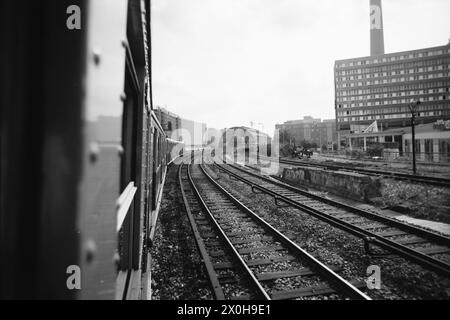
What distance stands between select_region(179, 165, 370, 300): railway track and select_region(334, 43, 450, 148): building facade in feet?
245

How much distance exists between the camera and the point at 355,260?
4840 mm

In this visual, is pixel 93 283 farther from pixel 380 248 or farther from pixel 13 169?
pixel 380 248

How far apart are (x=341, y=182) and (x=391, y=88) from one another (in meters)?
85.9

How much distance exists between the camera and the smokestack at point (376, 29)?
12762 centimetres

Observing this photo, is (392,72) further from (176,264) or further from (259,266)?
(176,264)

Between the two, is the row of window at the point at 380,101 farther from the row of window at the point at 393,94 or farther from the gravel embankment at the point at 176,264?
the gravel embankment at the point at 176,264

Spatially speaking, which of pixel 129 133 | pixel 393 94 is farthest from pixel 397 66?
pixel 129 133

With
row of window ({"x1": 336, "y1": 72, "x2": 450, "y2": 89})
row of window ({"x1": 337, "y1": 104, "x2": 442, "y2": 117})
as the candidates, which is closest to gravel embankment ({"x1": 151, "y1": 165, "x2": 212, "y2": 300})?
row of window ({"x1": 337, "y1": 104, "x2": 442, "y2": 117})

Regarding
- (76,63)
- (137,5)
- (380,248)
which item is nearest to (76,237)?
(76,63)

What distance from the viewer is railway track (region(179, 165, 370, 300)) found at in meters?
3.75

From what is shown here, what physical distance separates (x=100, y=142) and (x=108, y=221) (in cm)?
32

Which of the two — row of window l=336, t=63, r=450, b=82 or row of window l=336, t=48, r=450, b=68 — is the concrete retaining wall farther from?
row of window l=336, t=48, r=450, b=68

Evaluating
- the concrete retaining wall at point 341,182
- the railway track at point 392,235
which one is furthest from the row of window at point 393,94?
the railway track at point 392,235

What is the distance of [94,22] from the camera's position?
2.86 ft
